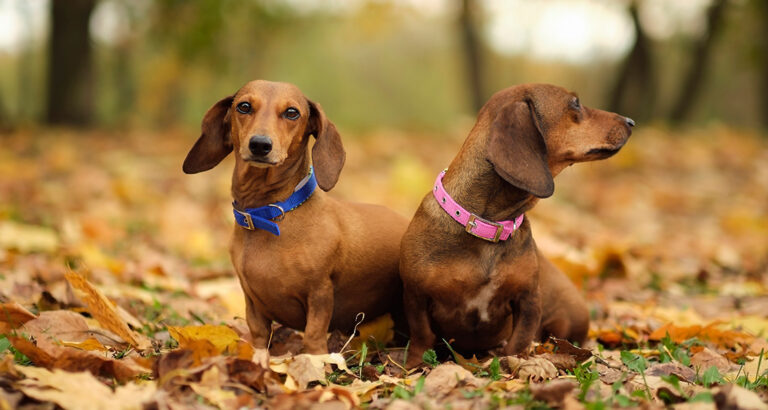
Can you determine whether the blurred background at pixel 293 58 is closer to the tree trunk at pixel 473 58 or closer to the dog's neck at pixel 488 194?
the tree trunk at pixel 473 58

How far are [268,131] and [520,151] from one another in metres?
1.03

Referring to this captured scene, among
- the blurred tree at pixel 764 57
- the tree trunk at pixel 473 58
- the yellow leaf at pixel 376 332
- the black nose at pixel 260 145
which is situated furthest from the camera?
the tree trunk at pixel 473 58

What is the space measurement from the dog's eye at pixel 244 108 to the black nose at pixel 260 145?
24cm

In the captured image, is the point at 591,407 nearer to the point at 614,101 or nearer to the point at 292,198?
the point at 292,198

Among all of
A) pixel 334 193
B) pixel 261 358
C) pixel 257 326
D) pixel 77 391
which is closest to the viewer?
pixel 77 391

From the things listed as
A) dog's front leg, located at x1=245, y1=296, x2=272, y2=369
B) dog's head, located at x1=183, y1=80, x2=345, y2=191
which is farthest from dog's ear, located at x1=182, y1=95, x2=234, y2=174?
dog's front leg, located at x1=245, y1=296, x2=272, y2=369

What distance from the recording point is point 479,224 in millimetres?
3201

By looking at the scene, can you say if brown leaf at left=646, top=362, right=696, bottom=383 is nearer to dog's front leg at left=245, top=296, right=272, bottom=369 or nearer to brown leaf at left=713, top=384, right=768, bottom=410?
brown leaf at left=713, top=384, right=768, bottom=410

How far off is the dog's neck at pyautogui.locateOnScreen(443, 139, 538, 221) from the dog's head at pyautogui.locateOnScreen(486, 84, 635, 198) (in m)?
0.17

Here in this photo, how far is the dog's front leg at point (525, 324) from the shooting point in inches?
129

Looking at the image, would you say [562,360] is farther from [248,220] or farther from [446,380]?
[248,220]

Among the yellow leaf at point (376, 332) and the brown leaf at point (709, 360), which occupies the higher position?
the brown leaf at point (709, 360)

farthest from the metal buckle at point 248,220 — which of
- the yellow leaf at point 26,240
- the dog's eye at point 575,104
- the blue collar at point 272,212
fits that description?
the yellow leaf at point 26,240

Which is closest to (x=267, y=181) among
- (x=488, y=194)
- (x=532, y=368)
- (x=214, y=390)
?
(x=488, y=194)
